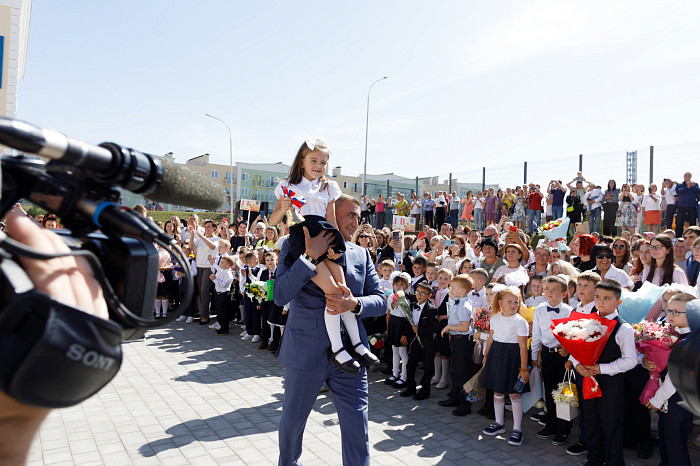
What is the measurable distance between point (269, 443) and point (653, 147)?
15836 mm

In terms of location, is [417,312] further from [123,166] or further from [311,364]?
[123,166]

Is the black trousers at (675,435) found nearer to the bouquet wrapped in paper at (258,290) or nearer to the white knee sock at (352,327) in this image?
the white knee sock at (352,327)

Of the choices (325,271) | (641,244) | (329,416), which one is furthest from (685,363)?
(641,244)

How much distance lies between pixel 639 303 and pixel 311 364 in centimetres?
436

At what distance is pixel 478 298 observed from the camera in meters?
7.05

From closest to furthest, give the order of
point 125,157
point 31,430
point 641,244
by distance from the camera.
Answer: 1. point 31,430
2. point 125,157
3. point 641,244

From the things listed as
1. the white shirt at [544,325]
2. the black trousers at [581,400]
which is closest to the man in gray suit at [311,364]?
the black trousers at [581,400]

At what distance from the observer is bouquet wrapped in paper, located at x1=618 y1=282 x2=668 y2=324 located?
18.9ft

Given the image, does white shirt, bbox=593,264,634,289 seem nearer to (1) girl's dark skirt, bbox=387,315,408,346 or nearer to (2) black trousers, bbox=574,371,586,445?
(2) black trousers, bbox=574,371,586,445

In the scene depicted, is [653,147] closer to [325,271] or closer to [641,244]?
[641,244]

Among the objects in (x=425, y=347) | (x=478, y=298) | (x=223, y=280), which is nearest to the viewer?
(x=478, y=298)

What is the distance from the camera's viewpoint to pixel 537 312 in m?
5.96

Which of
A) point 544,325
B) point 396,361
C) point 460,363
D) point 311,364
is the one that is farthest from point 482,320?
point 311,364

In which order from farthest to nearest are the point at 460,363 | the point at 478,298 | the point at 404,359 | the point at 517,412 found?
1. the point at 404,359
2. the point at 478,298
3. the point at 460,363
4. the point at 517,412
